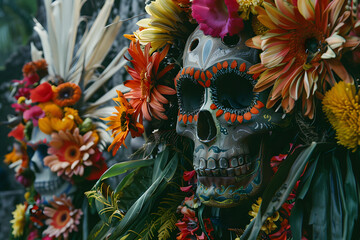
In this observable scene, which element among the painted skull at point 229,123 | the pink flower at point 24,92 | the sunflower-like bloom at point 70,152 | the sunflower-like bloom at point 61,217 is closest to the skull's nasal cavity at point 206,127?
the painted skull at point 229,123

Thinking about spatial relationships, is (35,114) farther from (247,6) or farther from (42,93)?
(247,6)

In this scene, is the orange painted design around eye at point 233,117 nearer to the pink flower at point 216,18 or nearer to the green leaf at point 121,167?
the pink flower at point 216,18

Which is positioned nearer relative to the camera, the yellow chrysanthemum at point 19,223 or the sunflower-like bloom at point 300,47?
the sunflower-like bloom at point 300,47

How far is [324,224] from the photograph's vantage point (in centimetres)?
75

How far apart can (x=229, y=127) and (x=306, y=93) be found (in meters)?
0.19

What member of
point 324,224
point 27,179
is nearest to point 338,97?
point 324,224

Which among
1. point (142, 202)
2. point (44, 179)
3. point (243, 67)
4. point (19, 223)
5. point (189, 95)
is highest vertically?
point (243, 67)

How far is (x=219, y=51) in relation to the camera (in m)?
0.92

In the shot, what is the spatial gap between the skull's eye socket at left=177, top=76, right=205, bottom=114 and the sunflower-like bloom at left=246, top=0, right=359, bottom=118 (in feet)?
0.64

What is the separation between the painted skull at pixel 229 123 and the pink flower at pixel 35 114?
851 mm

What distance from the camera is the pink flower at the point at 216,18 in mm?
881

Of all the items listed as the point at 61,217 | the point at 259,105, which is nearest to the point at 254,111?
the point at 259,105

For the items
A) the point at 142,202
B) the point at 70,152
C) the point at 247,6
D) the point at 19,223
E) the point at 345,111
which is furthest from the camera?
the point at 19,223

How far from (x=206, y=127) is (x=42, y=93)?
884 millimetres
